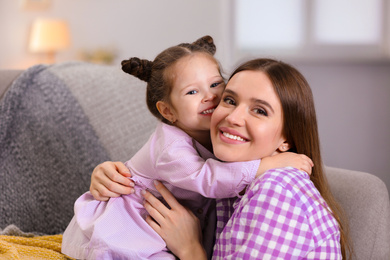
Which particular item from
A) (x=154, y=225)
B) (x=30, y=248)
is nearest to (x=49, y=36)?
(x=30, y=248)

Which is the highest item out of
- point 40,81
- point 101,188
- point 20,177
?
point 40,81

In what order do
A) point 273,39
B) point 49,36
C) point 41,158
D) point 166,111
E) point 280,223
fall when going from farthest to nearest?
point 49,36
point 273,39
point 41,158
point 166,111
point 280,223

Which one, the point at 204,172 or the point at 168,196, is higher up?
the point at 204,172

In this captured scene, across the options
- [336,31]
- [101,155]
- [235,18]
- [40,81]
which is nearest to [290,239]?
[101,155]

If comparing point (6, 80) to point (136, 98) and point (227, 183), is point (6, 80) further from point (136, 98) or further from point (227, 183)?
point (227, 183)

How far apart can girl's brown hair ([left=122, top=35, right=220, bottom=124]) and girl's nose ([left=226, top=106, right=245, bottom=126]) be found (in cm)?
25

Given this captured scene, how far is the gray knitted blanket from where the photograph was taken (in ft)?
6.04

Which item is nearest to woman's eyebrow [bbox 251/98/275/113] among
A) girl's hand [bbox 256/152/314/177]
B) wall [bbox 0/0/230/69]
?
girl's hand [bbox 256/152/314/177]

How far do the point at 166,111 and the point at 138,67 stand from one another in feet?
0.48

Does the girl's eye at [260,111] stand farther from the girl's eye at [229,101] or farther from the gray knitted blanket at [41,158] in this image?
the gray knitted blanket at [41,158]

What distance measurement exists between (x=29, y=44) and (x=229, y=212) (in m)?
4.24

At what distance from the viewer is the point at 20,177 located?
185 cm

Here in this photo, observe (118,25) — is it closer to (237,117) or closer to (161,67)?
(161,67)

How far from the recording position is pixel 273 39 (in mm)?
3797
